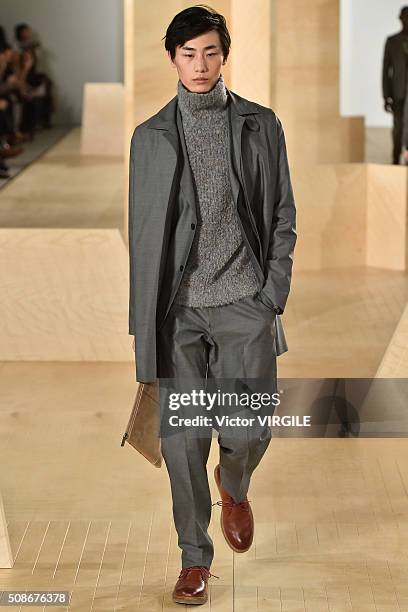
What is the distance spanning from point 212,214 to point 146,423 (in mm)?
558

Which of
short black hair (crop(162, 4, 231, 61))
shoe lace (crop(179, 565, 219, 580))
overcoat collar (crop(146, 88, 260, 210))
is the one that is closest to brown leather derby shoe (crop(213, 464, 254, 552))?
shoe lace (crop(179, 565, 219, 580))

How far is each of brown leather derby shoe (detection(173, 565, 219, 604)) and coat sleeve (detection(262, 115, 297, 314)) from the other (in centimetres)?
73

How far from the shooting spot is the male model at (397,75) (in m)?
10.5

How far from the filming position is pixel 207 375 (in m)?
3.38

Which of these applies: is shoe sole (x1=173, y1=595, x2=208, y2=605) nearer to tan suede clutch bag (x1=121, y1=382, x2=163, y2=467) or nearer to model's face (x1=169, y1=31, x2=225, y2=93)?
tan suede clutch bag (x1=121, y1=382, x2=163, y2=467)

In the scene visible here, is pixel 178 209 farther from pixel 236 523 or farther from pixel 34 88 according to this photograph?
pixel 34 88

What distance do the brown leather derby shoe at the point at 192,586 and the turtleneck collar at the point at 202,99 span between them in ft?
3.89

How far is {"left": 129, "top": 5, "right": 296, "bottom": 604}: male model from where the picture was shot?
3199 millimetres

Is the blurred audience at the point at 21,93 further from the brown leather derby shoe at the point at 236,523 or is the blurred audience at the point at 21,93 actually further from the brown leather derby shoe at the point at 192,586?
the brown leather derby shoe at the point at 192,586

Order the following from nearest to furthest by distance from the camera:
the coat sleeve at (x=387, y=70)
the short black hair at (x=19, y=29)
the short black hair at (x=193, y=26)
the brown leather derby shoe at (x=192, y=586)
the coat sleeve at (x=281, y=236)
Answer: the short black hair at (x=193, y=26) → the coat sleeve at (x=281, y=236) → the brown leather derby shoe at (x=192, y=586) → the coat sleeve at (x=387, y=70) → the short black hair at (x=19, y=29)

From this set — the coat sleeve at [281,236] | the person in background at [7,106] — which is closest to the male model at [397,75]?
the person in background at [7,106]

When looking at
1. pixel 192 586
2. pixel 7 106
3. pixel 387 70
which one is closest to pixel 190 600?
pixel 192 586

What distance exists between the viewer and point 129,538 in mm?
3859

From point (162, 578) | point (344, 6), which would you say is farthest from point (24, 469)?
point (344, 6)
